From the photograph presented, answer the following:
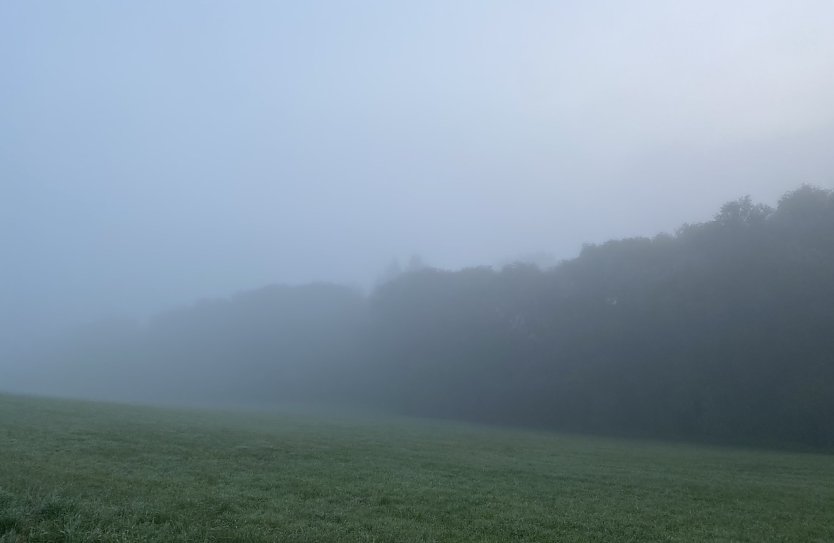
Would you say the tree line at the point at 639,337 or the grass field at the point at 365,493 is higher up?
the tree line at the point at 639,337

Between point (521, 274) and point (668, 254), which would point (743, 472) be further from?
point (521, 274)

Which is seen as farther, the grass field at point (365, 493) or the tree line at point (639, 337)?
the tree line at point (639, 337)

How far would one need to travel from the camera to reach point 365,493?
1433 cm

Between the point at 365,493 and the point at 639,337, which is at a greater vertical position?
the point at 639,337

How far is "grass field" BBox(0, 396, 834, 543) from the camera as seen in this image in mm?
10680

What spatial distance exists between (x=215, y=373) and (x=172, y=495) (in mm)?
107750

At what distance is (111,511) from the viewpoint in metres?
10.8

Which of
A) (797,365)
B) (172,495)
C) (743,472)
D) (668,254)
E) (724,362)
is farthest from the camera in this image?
(668,254)

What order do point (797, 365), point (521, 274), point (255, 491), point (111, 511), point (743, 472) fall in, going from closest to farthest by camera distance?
point (111, 511) → point (255, 491) → point (743, 472) → point (797, 365) → point (521, 274)

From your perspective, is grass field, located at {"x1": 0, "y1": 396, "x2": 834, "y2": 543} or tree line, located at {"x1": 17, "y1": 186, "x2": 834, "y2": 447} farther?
tree line, located at {"x1": 17, "y1": 186, "x2": 834, "y2": 447}

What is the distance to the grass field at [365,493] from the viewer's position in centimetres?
1068

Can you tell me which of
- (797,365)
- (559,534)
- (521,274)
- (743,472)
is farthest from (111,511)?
(521,274)

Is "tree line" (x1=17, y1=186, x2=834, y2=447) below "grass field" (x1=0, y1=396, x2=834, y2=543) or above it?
above

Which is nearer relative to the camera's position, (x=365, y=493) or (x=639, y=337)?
(x=365, y=493)
